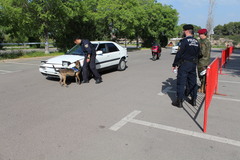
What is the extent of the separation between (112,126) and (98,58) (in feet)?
15.9

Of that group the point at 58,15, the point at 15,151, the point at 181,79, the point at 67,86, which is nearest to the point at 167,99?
the point at 181,79

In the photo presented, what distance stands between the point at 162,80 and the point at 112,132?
4.84 meters

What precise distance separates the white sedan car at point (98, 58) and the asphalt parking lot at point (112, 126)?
1.27 metres

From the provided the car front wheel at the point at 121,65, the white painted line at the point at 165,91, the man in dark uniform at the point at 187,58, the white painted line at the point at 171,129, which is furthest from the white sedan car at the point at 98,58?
the man in dark uniform at the point at 187,58

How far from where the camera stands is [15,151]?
117 inches

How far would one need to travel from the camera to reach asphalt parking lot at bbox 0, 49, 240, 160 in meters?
2.97

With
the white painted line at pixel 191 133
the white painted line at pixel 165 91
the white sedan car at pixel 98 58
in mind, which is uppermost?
the white sedan car at pixel 98 58

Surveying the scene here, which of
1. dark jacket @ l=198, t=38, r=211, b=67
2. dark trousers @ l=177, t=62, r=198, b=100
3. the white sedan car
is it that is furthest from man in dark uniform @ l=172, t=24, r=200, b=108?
the white sedan car

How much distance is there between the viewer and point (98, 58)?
8281mm

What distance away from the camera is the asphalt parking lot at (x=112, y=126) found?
2.97 m

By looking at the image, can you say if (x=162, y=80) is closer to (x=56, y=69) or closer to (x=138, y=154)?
(x=56, y=69)

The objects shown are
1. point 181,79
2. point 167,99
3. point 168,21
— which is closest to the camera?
point 181,79

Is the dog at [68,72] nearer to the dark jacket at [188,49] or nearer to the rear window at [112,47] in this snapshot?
the rear window at [112,47]

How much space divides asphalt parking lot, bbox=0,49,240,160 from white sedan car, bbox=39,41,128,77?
127 cm
